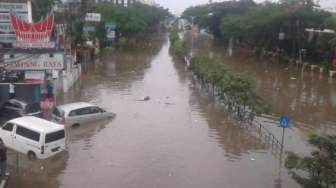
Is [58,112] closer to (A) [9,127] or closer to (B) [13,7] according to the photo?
(A) [9,127]

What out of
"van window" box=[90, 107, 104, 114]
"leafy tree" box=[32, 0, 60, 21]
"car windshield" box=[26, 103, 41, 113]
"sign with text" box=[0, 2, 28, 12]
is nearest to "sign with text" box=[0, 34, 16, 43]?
"sign with text" box=[0, 2, 28, 12]

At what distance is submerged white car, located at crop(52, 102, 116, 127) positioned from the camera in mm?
23000

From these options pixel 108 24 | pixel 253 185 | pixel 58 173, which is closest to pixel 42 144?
pixel 58 173

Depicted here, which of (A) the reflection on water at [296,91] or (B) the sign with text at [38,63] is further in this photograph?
(A) the reflection on water at [296,91]

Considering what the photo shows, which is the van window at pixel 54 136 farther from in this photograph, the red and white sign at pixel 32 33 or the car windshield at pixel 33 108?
the red and white sign at pixel 32 33

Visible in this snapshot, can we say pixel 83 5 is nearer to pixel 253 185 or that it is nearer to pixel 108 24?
pixel 108 24

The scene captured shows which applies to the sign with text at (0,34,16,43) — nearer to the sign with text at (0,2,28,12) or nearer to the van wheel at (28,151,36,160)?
the sign with text at (0,2,28,12)

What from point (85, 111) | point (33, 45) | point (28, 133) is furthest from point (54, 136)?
point (33, 45)

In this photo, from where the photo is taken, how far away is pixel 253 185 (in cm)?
1616

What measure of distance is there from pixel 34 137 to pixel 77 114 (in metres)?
5.95

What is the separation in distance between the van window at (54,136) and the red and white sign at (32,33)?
10.3 meters

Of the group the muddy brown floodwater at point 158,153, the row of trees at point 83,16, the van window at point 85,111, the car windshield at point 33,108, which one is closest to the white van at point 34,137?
the muddy brown floodwater at point 158,153

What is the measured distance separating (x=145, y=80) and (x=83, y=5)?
60.1 ft

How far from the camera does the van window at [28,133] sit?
1747 centimetres
